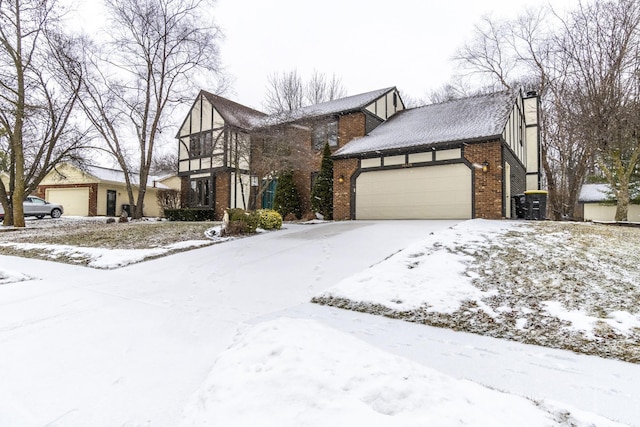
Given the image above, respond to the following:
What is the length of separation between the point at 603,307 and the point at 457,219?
754 centimetres

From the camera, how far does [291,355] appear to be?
8.20 ft

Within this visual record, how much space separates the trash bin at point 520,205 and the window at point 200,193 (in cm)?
1430

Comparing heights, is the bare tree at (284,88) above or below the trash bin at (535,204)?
above

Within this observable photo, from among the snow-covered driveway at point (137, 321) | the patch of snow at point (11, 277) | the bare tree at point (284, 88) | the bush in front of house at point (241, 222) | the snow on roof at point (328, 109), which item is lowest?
the snow-covered driveway at point (137, 321)

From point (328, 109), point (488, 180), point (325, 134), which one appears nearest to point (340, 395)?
point (488, 180)

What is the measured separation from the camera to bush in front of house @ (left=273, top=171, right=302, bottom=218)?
1539 cm

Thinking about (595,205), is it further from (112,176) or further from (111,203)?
(112,176)

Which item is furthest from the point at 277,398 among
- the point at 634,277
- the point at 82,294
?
the point at 634,277

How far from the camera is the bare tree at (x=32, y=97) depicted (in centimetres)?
1317

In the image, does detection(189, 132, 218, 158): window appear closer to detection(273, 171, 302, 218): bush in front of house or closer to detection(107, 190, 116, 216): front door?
detection(273, 171, 302, 218): bush in front of house

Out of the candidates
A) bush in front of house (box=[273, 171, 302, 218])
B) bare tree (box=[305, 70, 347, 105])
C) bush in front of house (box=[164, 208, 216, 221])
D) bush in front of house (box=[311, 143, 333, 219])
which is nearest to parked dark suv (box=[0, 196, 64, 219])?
bush in front of house (box=[164, 208, 216, 221])

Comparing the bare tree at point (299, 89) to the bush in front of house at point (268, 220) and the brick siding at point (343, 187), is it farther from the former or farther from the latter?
the bush in front of house at point (268, 220)

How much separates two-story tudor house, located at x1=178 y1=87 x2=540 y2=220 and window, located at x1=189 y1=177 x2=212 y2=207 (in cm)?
6

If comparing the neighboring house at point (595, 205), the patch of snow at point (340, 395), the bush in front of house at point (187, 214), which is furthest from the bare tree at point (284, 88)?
Answer: the patch of snow at point (340, 395)
